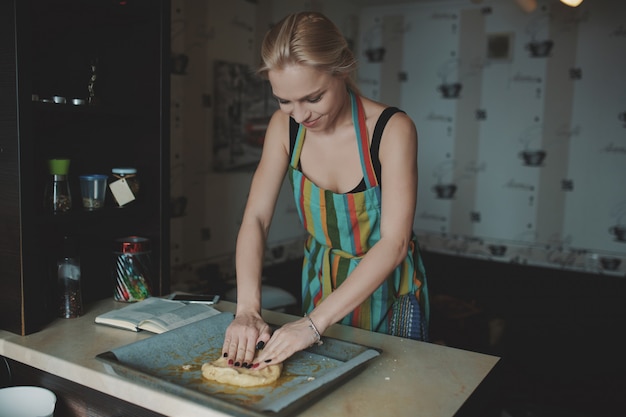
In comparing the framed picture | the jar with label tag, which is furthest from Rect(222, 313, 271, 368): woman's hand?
the framed picture

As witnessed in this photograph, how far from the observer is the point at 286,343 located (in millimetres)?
1287

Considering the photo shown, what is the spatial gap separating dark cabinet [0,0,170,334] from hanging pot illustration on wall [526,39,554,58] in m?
2.88

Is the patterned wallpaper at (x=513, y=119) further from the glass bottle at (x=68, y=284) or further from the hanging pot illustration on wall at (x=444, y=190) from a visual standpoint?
the glass bottle at (x=68, y=284)

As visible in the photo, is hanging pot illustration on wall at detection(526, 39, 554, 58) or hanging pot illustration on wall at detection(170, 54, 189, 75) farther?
hanging pot illustration on wall at detection(526, 39, 554, 58)

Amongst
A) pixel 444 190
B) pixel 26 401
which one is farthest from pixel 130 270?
pixel 444 190

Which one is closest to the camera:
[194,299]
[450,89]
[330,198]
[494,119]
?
[330,198]

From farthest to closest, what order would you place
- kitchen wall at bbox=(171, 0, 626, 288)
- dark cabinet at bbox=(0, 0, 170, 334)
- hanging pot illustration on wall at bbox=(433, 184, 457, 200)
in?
hanging pot illustration on wall at bbox=(433, 184, 457, 200), kitchen wall at bbox=(171, 0, 626, 288), dark cabinet at bbox=(0, 0, 170, 334)

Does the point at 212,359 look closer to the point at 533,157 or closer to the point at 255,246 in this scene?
the point at 255,246

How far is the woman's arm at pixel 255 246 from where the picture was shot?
4.37 ft

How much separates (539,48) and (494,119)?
1.77ft

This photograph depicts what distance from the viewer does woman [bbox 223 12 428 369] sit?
138 centimetres

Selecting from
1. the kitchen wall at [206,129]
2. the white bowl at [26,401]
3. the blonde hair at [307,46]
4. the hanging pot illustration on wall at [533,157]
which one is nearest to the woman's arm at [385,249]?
the blonde hair at [307,46]

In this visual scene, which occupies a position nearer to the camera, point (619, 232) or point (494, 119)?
point (619, 232)

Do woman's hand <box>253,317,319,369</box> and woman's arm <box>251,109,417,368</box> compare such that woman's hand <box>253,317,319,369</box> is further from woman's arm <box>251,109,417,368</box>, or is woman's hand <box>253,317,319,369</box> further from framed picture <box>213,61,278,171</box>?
framed picture <box>213,61,278,171</box>
